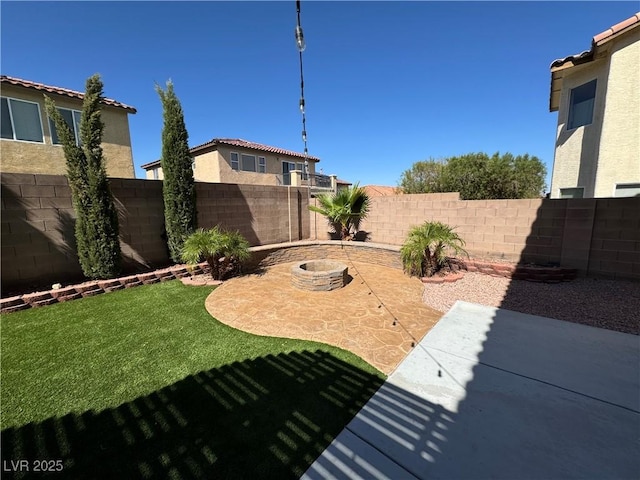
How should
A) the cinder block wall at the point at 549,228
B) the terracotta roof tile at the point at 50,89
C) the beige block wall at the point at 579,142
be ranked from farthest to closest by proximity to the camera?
the terracotta roof tile at the point at 50,89 < the beige block wall at the point at 579,142 < the cinder block wall at the point at 549,228

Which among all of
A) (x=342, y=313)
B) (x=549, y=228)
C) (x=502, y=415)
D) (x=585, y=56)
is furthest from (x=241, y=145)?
(x=502, y=415)

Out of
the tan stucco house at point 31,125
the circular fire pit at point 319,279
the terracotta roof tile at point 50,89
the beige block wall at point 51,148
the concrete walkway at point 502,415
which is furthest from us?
the beige block wall at point 51,148

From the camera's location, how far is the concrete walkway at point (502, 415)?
6.74 feet

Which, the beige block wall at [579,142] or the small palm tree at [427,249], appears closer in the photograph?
the small palm tree at [427,249]

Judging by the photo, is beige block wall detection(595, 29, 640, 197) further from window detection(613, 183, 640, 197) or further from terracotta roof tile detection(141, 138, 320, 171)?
terracotta roof tile detection(141, 138, 320, 171)

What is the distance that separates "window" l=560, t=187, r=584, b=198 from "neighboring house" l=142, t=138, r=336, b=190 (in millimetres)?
12280

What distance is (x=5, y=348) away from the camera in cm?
391

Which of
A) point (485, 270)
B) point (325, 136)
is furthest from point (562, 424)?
point (325, 136)

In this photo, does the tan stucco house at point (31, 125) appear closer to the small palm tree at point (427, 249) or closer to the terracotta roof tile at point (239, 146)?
the terracotta roof tile at point (239, 146)

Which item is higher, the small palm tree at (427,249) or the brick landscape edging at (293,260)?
the small palm tree at (427,249)

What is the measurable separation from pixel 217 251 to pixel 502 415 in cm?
686

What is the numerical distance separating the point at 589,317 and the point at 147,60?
1433 centimetres

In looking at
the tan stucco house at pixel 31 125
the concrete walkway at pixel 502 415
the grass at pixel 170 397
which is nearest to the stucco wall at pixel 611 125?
the concrete walkway at pixel 502 415

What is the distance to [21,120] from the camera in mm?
10266
